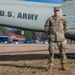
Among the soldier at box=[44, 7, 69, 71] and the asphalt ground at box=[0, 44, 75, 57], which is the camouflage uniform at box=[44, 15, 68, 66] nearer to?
the soldier at box=[44, 7, 69, 71]

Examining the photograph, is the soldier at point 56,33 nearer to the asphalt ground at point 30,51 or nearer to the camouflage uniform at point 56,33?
the camouflage uniform at point 56,33

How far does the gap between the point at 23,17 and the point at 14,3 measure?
658 mm

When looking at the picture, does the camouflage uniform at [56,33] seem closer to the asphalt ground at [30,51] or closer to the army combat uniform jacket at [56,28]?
the army combat uniform jacket at [56,28]

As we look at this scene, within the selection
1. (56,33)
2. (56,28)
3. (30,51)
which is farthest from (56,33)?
(30,51)

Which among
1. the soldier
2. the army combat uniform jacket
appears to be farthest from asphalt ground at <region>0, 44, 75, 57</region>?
the army combat uniform jacket

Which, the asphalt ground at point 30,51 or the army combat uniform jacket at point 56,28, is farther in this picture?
the asphalt ground at point 30,51

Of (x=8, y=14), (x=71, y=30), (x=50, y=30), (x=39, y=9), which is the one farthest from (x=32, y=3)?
(x=50, y=30)

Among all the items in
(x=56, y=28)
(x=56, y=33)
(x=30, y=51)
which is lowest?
(x=30, y=51)

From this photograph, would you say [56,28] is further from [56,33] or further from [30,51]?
[30,51]

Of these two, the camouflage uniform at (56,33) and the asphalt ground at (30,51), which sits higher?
the camouflage uniform at (56,33)

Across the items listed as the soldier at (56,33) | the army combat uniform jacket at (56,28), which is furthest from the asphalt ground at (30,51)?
the army combat uniform jacket at (56,28)

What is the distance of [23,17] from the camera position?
→ 10195mm

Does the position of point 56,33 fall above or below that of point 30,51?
above

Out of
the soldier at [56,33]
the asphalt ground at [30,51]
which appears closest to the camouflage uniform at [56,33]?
the soldier at [56,33]
